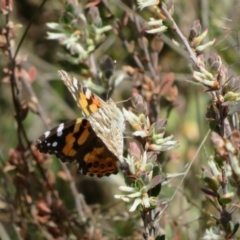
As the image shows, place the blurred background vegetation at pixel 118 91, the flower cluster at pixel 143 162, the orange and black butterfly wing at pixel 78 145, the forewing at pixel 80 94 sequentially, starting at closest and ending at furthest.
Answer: the flower cluster at pixel 143 162
the forewing at pixel 80 94
the orange and black butterfly wing at pixel 78 145
the blurred background vegetation at pixel 118 91

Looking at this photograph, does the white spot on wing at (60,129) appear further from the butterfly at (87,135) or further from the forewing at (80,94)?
the forewing at (80,94)

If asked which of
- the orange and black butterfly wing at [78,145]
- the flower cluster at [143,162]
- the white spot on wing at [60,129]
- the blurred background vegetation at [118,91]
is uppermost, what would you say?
the flower cluster at [143,162]

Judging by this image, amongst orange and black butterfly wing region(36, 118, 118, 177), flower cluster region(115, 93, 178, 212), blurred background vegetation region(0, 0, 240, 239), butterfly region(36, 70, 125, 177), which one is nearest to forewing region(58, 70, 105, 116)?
butterfly region(36, 70, 125, 177)

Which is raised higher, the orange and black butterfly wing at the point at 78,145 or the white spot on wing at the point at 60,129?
the white spot on wing at the point at 60,129

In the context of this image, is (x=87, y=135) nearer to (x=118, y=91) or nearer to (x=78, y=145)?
(x=78, y=145)

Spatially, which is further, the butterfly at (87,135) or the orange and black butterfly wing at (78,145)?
the orange and black butterfly wing at (78,145)

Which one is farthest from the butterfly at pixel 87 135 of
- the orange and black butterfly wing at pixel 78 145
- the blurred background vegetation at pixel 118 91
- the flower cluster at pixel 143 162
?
the blurred background vegetation at pixel 118 91

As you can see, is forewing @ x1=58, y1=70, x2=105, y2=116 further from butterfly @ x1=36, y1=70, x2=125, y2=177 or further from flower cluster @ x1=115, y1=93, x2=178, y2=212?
flower cluster @ x1=115, y1=93, x2=178, y2=212

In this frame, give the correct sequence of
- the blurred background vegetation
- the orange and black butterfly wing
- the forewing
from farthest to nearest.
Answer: the blurred background vegetation, the orange and black butterfly wing, the forewing

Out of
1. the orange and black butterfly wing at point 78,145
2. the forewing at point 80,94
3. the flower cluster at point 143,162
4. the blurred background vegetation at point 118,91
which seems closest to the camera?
the flower cluster at point 143,162
